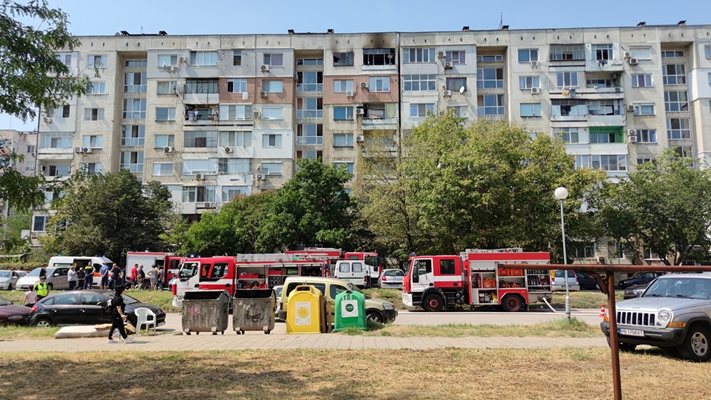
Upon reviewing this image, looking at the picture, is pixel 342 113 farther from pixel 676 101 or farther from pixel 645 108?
pixel 676 101

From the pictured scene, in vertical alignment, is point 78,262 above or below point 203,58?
below

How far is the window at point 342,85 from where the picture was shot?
181ft

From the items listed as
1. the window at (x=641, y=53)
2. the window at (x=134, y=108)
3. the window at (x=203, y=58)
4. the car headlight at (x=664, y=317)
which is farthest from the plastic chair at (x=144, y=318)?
the window at (x=641, y=53)

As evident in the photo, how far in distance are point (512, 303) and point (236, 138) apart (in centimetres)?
3681

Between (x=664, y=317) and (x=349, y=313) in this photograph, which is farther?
(x=349, y=313)

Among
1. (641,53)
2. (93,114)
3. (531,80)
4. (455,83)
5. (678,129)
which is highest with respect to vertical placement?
(641,53)

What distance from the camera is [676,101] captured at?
54.8 metres

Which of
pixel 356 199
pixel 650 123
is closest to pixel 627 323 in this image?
pixel 356 199

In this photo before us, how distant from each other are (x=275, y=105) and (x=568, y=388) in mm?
49836

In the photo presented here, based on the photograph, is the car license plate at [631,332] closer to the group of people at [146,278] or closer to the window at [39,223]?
the group of people at [146,278]

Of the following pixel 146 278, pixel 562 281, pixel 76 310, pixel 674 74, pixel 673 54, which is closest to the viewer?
pixel 76 310

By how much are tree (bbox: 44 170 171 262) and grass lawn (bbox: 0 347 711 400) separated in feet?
118

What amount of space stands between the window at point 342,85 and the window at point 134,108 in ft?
70.2

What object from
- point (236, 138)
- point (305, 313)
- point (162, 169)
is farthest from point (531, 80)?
point (305, 313)
